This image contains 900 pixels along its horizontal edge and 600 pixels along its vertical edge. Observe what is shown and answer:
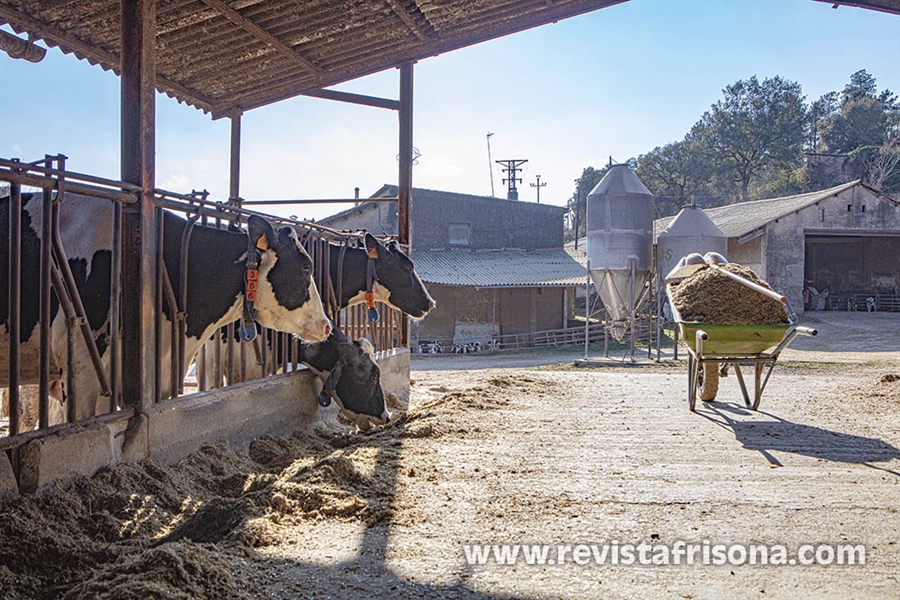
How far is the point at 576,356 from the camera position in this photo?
21469mm

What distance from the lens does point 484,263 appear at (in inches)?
1110

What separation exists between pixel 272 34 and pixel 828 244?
110 ft

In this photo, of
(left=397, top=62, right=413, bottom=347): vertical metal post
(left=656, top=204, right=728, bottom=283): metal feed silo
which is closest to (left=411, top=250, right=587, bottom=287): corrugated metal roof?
(left=656, top=204, right=728, bottom=283): metal feed silo

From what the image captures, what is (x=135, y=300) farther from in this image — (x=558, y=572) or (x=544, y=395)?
(x=544, y=395)

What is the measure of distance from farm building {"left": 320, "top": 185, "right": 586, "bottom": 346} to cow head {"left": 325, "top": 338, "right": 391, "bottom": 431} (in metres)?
17.3

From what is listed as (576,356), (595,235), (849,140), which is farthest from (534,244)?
(849,140)

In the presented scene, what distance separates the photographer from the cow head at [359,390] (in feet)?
20.8

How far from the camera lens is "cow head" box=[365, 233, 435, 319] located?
7.87 meters

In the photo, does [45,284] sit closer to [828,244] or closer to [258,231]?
[258,231]

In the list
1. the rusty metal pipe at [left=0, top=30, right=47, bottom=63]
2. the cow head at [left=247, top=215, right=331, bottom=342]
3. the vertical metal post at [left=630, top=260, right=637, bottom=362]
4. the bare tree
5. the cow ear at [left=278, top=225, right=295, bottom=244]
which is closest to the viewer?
the cow head at [left=247, top=215, right=331, bottom=342]

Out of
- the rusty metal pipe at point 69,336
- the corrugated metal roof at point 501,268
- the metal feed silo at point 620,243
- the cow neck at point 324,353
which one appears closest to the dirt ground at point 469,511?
the rusty metal pipe at point 69,336

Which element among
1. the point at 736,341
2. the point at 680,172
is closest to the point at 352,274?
the point at 736,341

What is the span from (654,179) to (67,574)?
53858mm

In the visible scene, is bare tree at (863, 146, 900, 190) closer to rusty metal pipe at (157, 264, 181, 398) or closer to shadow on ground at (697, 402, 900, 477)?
shadow on ground at (697, 402, 900, 477)
